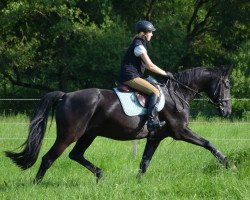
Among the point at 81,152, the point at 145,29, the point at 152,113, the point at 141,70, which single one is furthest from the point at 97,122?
the point at 145,29

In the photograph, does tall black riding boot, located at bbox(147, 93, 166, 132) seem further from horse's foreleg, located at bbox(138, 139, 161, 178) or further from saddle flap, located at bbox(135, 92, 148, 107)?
horse's foreleg, located at bbox(138, 139, 161, 178)

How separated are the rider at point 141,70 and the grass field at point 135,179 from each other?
94 centimetres

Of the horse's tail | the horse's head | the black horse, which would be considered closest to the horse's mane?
the black horse

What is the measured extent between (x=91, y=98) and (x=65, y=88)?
73.6ft

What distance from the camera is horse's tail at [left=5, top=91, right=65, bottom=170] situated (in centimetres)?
881

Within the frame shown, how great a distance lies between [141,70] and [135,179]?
168cm

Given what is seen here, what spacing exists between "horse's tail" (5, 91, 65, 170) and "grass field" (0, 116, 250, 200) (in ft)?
1.02

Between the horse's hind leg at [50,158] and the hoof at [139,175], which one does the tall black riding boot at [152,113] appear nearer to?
the hoof at [139,175]

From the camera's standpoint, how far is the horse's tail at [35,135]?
347 inches

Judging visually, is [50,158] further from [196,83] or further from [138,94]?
[196,83]

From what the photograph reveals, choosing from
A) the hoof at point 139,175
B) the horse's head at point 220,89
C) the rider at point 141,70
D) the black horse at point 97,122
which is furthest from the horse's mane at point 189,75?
the hoof at point 139,175

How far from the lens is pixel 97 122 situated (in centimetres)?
887

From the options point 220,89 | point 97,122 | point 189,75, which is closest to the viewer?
point 97,122

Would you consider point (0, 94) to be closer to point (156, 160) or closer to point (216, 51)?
point (216, 51)
